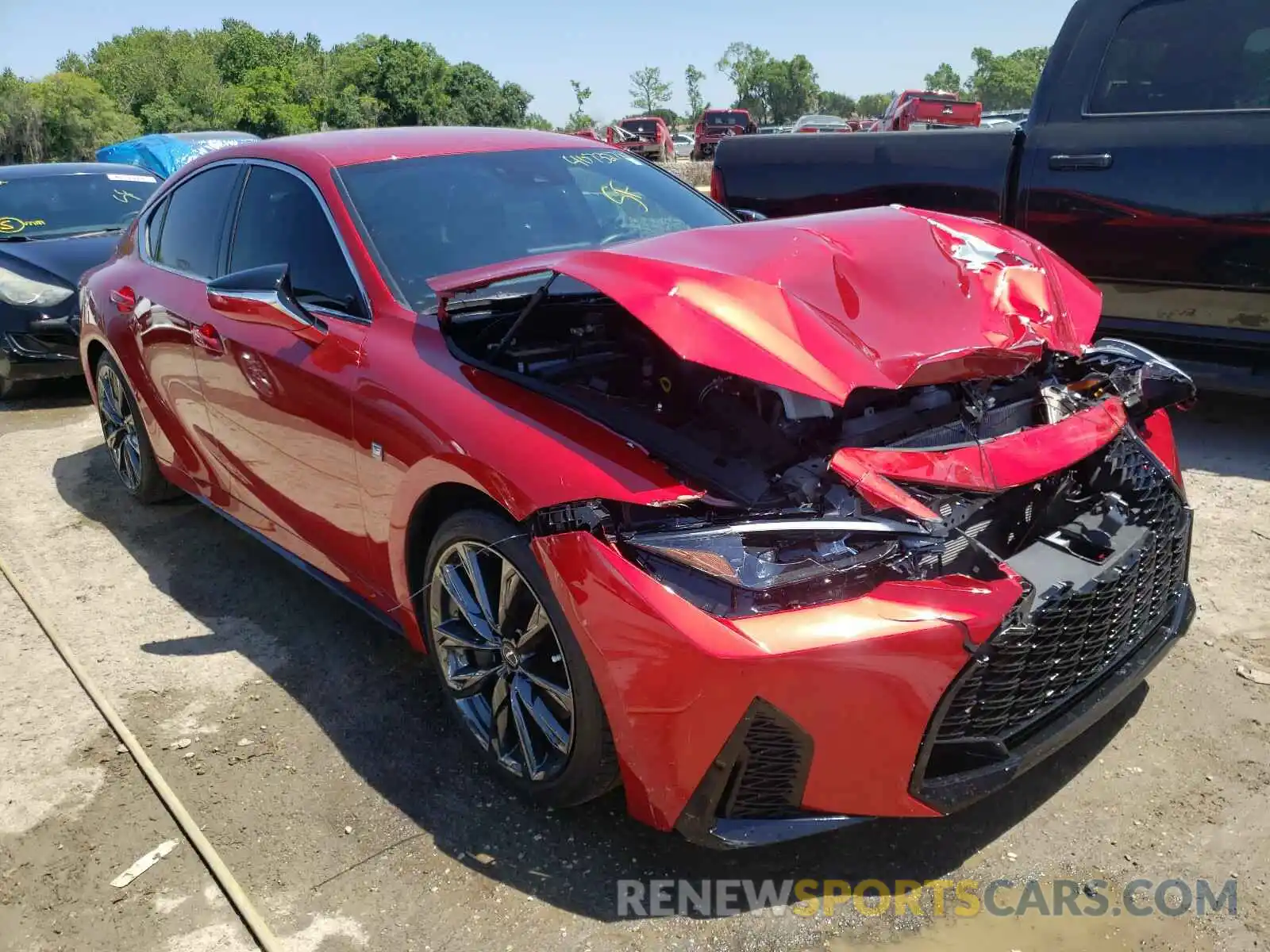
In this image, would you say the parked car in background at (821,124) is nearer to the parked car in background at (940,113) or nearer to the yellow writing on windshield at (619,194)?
the parked car in background at (940,113)

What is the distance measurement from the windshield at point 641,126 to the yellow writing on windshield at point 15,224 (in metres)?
29.5

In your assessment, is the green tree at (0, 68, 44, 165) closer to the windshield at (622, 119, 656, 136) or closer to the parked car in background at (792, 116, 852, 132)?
the windshield at (622, 119, 656, 136)

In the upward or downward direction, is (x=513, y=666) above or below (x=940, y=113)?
below

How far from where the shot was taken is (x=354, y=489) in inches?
118

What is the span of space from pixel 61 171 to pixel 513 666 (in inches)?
317

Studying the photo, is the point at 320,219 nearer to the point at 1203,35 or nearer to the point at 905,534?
the point at 905,534

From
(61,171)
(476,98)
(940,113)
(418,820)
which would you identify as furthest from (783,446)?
(476,98)

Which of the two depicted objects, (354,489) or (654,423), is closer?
(654,423)

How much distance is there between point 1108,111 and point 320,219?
371 centimetres

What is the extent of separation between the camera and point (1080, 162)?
468cm

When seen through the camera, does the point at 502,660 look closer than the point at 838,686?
No

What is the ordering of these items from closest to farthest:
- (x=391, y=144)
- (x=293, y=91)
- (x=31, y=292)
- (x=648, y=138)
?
(x=391, y=144)
(x=31, y=292)
(x=648, y=138)
(x=293, y=91)

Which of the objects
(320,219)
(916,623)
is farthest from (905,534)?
(320,219)

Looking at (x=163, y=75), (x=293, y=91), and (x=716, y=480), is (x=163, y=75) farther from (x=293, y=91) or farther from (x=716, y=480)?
(x=716, y=480)
